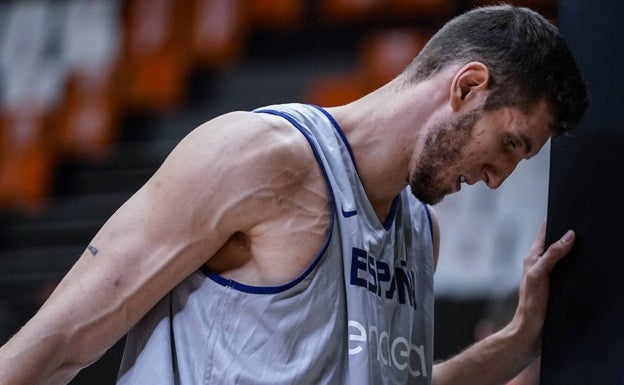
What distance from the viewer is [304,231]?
1755 millimetres

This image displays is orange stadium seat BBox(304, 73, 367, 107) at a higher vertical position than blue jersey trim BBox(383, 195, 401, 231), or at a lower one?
lower

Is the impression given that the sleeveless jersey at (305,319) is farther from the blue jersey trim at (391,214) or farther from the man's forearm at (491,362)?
the man's forearm at (491,362)

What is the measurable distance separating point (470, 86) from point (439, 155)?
122mm

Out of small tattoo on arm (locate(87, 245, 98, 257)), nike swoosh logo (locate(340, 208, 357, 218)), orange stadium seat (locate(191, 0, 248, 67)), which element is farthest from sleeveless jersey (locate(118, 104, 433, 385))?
orange stadium seat (locate(191, 0, 248, 67))

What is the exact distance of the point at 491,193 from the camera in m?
4.36

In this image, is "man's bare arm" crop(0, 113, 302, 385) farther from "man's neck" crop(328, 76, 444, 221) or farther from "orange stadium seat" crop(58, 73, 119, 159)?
"orange stadium seat" crop(58, 73, 119, 159)

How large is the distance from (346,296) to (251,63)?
4.38 m

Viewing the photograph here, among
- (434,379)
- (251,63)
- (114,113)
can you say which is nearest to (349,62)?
(251,63)

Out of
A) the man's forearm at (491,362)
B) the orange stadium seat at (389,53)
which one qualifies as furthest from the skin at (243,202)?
the orange stadium seat at (389,53)

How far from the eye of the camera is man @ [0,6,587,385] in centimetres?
168

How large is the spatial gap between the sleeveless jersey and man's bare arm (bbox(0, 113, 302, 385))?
8cm

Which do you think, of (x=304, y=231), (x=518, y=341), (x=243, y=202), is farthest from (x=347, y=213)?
(x=518, y=341)

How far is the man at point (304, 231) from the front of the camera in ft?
5.52

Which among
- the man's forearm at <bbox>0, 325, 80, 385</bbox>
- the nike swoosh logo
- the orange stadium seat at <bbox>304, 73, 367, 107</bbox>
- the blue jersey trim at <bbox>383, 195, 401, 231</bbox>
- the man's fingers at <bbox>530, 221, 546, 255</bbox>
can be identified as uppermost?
the nike swoosh logo
